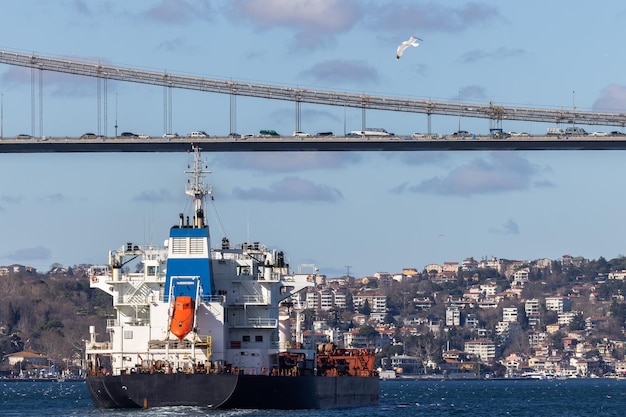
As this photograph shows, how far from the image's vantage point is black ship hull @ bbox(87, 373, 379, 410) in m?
43.9

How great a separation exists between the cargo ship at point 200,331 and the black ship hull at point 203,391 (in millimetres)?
26

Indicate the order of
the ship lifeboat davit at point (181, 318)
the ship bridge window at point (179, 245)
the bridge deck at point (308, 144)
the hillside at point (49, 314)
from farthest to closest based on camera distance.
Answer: the hillside at point (49, 314)
the bridge deck at point (308, 144)
the ship bridge window at point (179, 245)
the ship lifeboat davit at point (181, 318)

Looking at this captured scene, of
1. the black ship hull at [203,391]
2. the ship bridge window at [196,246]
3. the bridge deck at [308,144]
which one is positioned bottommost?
the black ship hull at [203,391]

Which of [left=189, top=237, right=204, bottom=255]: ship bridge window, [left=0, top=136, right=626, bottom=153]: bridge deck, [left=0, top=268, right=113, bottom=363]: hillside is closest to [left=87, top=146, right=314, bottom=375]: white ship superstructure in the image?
[left=189, top=237, right=204, bottom=255]: ship bridge window

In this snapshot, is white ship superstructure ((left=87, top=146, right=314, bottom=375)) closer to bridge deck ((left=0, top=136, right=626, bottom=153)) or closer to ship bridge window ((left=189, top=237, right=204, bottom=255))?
ship bridge window ((left=189, top=237, right=204, bottom=255))

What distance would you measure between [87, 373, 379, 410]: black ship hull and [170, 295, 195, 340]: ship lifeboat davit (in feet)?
4.47

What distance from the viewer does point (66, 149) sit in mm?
72562

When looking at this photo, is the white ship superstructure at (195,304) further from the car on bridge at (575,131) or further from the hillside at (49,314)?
the hillside at (49,314)

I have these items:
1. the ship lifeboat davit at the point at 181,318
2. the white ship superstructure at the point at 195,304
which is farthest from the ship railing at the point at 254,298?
the ship lifeboat davit at the point at 181,318

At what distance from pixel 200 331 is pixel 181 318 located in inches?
50.1

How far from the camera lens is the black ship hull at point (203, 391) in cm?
4391

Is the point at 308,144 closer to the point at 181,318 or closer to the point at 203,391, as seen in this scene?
the point at 181,318

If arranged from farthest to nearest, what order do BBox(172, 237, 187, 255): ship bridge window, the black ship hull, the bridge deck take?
the bridge deck, BBox(172, 237, 187, 255): ship bridge window, the black ship hull

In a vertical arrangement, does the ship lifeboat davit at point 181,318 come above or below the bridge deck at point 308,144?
below
